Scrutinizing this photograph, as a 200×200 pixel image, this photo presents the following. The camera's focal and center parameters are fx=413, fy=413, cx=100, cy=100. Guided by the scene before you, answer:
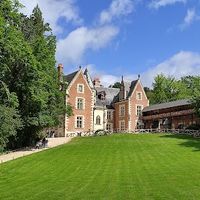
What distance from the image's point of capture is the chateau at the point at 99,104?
6125cm

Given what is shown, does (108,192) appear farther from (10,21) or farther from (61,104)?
(61,104)

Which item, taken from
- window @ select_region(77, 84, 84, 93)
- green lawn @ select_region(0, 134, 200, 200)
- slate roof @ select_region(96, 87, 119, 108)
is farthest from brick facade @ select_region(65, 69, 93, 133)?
green lawn @ select_region(0, 134, 200, 200)

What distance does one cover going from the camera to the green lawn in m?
15.2

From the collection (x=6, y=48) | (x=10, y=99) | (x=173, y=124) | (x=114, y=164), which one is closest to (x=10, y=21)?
(x=6, y=48)

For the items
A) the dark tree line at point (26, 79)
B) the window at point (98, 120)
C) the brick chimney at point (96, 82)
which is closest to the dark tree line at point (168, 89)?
the brick chimney at point (96, 82)

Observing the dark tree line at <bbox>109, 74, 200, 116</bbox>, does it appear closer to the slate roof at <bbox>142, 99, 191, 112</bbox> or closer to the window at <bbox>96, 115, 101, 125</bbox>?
the slate roof at <bbox>142, 99, 191, 112</bbox>

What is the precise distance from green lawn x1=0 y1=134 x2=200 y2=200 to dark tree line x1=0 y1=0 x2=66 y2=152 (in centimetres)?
552

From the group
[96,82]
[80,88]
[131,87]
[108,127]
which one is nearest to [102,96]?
[131,87]

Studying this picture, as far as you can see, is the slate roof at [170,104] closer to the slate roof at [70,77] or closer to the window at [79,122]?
the window at [79,122]

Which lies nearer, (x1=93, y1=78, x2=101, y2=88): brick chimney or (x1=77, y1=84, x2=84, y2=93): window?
(x1=77, y1=84, x2=84, y2=93): window

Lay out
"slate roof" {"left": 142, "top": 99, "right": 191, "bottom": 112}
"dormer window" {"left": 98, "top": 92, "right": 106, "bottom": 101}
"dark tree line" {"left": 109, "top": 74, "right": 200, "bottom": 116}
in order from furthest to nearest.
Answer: "dark tree line" {"left": 109, "top": 74, "right": 200, "bottom": 116}, "dormer window" {"left": 98, "top": 92, "right": 106, "bottom": 101}, "slate roof" {"left": 142, "top": 99, "right": 191, "bottom": 112}

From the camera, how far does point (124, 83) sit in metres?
67.7

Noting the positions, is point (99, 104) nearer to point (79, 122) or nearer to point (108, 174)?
point (79, 122)

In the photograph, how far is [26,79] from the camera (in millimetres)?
41188
